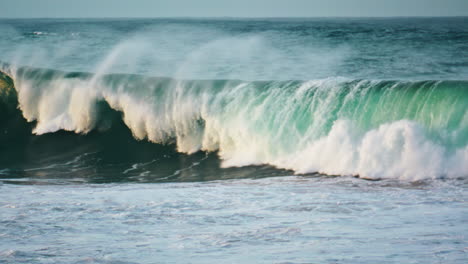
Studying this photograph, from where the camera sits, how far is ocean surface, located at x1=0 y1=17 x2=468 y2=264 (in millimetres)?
6648

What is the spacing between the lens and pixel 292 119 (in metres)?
13.2

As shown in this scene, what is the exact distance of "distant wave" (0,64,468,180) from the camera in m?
11.2

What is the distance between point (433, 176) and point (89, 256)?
617 centimetres

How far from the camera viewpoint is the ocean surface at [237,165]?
665 cm

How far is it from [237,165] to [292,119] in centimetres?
158

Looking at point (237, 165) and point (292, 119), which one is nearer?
Answer: point (237, 165)

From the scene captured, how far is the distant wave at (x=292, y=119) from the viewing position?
11234mm

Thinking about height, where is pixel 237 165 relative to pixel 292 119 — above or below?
below

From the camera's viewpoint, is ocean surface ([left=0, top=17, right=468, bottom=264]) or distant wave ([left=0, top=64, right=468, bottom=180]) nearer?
ocean surface ([left=0, top=17, right=468, bottom=264])

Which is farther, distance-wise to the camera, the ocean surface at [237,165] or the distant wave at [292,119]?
the distant wave at [292,119]

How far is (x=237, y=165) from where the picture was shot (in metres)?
12.5

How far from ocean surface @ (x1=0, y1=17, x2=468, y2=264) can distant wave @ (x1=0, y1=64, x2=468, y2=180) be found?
32 mm

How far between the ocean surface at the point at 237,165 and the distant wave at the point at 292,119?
0.03 meters

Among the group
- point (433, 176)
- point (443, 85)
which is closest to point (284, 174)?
point (433, 176)
